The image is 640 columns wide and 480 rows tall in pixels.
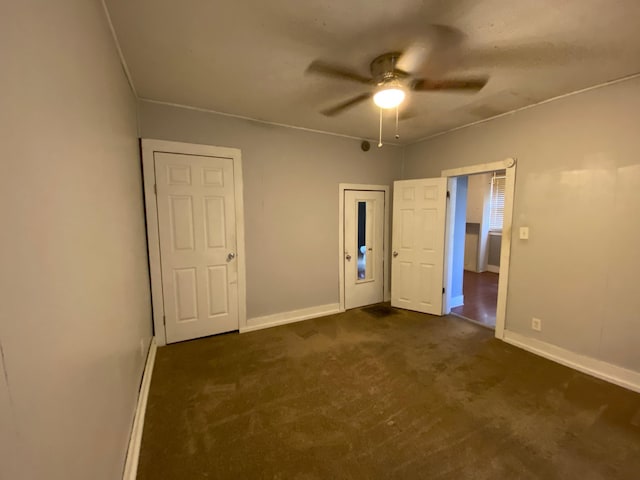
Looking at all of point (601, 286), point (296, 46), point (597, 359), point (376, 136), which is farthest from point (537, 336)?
point (296, 46)

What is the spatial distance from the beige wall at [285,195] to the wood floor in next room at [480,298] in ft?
6.39

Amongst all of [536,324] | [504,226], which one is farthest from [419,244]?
[536,324]

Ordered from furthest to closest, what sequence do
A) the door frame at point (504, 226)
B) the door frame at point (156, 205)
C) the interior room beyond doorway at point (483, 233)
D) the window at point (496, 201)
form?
the window at point (496, 201)
the interior room beyond doorway at point (483, 233)
the door frame at point (504, 226)
the door frame at point (156, 205)

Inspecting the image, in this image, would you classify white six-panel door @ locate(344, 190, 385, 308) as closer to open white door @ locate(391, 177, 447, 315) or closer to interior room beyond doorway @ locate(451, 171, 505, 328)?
open white door @ locate(391, 177, 447, 315)

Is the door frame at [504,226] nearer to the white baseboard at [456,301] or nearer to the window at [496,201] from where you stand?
the white baseboard at [456,301]

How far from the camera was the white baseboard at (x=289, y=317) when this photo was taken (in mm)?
3223

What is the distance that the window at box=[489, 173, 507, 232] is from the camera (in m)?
5.89

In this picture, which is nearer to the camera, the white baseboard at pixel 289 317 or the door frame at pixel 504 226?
the door frame at pixel 504 226

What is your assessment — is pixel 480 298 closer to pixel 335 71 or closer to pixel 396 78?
pixel 396 78

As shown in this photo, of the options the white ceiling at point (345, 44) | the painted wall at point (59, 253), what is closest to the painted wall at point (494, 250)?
the white ceiling at point (345, 44)

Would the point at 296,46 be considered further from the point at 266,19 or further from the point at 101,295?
the point at 101,295

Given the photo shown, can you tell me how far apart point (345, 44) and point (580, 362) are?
3.37 meters

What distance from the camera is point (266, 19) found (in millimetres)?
1511

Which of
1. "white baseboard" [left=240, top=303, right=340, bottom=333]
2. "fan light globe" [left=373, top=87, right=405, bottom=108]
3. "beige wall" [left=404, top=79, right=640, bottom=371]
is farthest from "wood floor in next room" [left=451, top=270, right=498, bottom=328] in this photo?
"fan light globe" [left=373, top=87, right=405, bottom=108]
